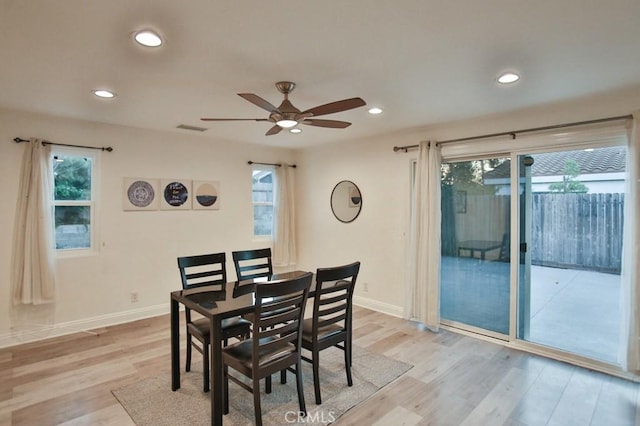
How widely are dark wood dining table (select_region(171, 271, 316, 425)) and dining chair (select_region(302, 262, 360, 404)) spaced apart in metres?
→ 0.22

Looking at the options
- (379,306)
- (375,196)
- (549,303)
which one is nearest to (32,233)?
(375,196)

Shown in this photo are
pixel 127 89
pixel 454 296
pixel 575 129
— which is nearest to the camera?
pixel 127 89

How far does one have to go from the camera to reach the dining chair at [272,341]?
219 cm

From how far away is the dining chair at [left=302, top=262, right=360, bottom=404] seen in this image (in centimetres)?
253

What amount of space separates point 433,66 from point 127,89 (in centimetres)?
240

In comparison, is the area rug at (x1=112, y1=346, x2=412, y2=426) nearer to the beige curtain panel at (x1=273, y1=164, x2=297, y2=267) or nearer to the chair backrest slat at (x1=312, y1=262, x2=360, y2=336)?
the chair backrest slat at (x1=312, y1=262, x2=360, y2=336)

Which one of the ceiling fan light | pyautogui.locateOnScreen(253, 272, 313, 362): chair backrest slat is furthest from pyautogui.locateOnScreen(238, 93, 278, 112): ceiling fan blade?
pyautogui.locateOnScreen(253, 272, 313, 362): chair backrest slat

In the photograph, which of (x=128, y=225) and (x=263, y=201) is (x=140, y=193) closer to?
(x=128, y=225)

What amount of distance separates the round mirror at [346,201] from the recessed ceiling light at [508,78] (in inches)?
102

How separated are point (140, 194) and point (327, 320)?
3.05 metres

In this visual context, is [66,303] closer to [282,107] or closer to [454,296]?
[282,107]

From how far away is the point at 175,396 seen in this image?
265cm

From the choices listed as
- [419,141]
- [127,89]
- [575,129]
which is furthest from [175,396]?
[575,129]

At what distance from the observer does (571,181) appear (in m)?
3.33
